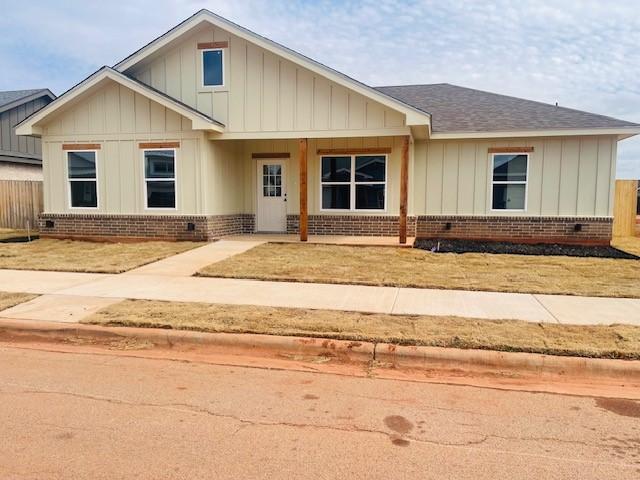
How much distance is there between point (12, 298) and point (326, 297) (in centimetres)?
457

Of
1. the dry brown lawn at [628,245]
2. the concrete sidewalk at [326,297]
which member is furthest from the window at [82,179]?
the dry brown lawn at [628,245]

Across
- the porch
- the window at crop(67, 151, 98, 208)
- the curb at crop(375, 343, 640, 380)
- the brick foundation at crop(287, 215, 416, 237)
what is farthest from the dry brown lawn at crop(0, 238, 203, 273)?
the curb at crop(375, 343, 640, 380)

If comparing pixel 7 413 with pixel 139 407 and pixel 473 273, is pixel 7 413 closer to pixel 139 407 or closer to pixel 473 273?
pixel 139 407

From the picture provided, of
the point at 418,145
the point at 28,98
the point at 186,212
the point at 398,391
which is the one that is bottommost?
the point at 398,391

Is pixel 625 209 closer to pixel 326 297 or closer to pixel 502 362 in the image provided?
pixel 326 297

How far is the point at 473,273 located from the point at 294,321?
4635 millimetres

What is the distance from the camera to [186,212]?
1384cm

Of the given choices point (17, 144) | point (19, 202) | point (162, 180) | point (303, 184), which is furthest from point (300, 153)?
point (17, 144)

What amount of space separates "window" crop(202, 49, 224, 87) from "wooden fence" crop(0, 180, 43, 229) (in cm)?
919

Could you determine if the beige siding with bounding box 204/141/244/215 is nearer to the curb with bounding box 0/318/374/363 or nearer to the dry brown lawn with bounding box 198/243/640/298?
the dry brown lawn with bounding box 198/243/640/298

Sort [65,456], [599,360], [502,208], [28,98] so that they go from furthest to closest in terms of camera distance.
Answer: [28,98]
[502,208]
[599,360]
[65,456]

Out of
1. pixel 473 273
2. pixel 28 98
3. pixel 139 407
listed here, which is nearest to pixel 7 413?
pixel 139 407

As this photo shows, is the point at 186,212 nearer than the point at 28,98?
Yes

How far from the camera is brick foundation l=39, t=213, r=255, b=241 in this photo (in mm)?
13781
